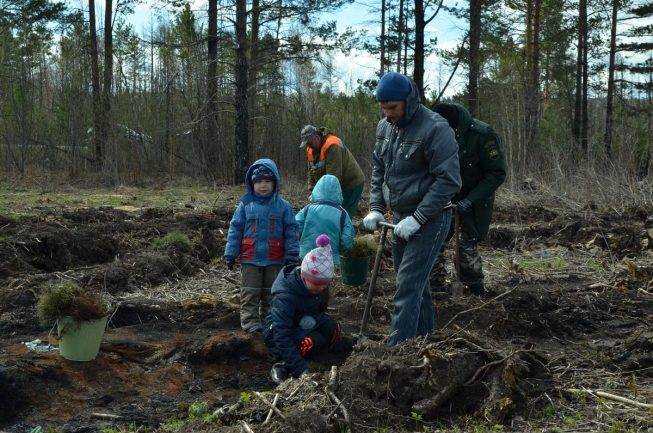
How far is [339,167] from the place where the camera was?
9.40 metres

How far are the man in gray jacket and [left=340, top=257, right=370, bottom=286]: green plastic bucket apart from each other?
2.83 meters

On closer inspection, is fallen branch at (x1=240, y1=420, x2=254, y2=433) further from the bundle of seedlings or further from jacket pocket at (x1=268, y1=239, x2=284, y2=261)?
jacket pocket at (x1=268, y1=239, x2=284, y2=261)

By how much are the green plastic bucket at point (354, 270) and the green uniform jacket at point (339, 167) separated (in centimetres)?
144

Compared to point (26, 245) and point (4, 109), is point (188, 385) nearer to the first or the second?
point (26, 245)

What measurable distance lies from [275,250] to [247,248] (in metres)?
0.24

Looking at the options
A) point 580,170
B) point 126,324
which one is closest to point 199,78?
point 580,170

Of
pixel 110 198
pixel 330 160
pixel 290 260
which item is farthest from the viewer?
pixel 110 198

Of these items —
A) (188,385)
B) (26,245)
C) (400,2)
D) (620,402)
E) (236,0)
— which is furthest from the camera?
(400,2)

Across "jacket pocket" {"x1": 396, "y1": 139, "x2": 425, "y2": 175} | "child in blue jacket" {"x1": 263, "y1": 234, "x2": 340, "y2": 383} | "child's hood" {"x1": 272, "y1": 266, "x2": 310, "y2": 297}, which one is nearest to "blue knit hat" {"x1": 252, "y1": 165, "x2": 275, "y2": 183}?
"child in blue jacket" {"x1": 263, "y1": 234, "x2": 340, "y2": 383}

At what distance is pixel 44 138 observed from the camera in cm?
2755

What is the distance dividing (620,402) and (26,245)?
7482 millimetres

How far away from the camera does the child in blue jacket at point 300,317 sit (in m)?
5.39

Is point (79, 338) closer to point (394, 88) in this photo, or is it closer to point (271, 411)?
point (271, 411)

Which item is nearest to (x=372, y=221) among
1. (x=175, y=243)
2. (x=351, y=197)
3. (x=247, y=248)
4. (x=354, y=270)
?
(x=247, y=248)
